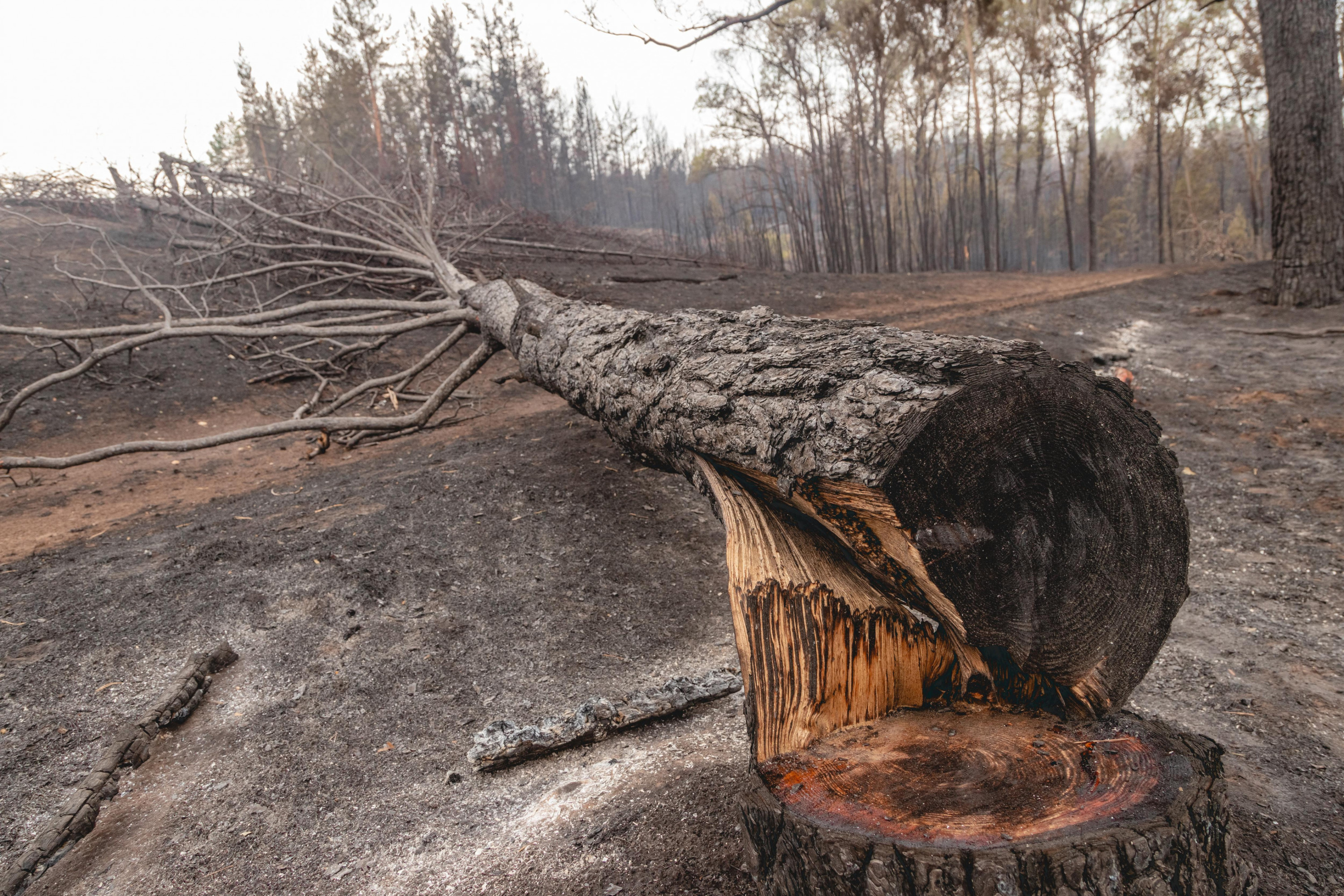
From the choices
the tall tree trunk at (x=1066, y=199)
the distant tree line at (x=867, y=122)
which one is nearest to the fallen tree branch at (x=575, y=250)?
the distant tree line at (x=867, y=122)

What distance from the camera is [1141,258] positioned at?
37.3 meters

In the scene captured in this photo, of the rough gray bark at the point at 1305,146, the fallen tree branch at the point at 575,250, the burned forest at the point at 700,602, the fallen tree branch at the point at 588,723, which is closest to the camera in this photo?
the burned forest at the point at 700,602

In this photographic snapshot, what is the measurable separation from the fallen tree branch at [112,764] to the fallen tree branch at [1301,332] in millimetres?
Result: 8549

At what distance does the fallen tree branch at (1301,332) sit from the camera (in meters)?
5.97

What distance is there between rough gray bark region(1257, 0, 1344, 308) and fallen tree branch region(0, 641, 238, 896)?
397 inches

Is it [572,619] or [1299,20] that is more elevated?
[1299,20]

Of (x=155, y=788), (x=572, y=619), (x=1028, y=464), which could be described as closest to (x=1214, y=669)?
(x=1028, y=464)

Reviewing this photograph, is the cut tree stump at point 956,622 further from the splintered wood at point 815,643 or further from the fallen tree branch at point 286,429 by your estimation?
the fallen tree branch at point 286,429

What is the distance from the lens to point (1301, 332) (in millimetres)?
6180

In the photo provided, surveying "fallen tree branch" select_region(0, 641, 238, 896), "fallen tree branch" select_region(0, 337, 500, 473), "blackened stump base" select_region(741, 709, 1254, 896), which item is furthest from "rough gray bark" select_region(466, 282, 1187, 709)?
"fallen tree branch" select_region(0, 337, 500, 473)

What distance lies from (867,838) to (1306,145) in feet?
31.4

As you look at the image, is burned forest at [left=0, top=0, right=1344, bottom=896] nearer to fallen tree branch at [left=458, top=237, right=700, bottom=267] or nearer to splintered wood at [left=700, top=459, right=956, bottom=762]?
splintered wood at [left=700, top=459, right=956, bottom=762]

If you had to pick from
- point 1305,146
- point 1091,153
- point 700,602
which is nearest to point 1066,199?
point 1091,153

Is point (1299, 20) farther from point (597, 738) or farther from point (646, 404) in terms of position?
point (597, 738)
